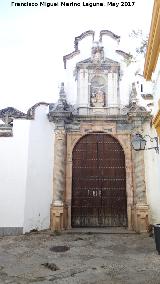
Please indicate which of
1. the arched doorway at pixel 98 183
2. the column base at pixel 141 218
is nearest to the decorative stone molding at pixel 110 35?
the arched doorway at pixel 98 183

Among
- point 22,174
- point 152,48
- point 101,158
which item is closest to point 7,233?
point 22,174

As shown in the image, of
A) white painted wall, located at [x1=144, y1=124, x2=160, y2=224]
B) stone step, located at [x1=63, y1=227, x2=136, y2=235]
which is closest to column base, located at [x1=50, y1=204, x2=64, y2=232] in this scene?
stone step, located at [x1=63, y1=227, x2=136, y2=235]

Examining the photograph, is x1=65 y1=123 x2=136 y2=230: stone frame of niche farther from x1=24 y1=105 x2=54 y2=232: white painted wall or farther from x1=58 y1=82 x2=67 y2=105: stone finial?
x1=58 y1=82 x2=67 y2=105: stone finial

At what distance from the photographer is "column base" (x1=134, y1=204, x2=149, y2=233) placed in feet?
33.4

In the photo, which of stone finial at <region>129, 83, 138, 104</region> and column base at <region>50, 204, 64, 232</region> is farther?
stone finial at <region>129, 83, 138, 104</region>

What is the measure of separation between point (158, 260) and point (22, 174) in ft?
19.4

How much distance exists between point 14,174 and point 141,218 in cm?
528

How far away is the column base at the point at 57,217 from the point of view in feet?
33.8

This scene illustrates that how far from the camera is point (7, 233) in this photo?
9852 mm

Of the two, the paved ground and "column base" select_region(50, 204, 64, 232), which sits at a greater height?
"column base" select_region(50, 204, 64, 232)

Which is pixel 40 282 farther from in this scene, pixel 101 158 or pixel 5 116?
pixel 5 116

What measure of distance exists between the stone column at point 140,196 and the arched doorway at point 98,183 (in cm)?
58

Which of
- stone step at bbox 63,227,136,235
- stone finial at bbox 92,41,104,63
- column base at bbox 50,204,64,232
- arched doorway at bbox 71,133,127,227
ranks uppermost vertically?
stone finial at bbox 92,41,104,63

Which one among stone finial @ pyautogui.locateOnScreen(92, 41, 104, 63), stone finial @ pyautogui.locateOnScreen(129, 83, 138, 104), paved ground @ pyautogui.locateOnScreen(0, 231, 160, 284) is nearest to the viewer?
paved ground @ pyautogui.locateOnScreen(0, 231, 160, 284)
